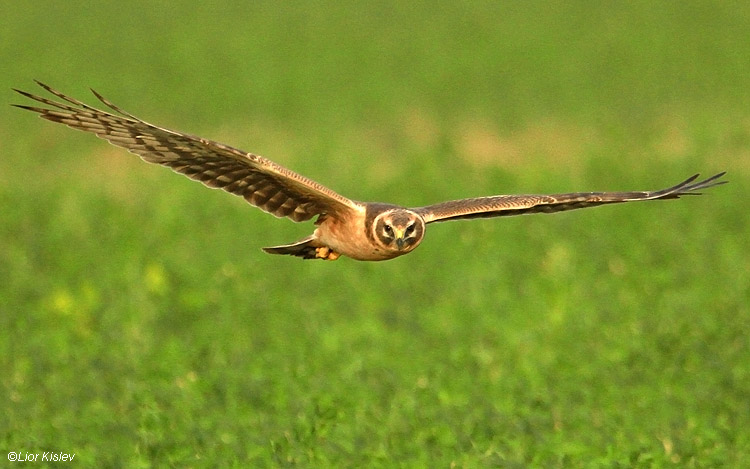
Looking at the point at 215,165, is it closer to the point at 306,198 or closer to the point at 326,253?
the point at 306,198

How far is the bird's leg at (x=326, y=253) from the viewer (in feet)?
26.4

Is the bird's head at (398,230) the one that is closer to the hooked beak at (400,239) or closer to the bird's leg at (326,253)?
the hooked beak at (400,239)

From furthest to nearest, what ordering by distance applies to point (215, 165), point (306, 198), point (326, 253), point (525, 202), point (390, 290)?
point (390, 290) < point (326, 253) < point (525, 202) < point (306, 198) < point (215, 165)

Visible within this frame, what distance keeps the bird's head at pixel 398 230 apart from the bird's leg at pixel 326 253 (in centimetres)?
80

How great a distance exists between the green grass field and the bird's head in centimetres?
132

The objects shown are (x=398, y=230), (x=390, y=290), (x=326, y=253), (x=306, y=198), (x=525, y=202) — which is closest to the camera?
(x=398, y=230)

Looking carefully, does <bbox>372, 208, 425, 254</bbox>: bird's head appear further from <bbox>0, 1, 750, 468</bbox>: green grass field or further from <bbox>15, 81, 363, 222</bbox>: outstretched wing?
<bbox>0, 1, 750, 468</bbox>: green grass field

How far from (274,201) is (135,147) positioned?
906mm

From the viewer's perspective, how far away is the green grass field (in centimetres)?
814

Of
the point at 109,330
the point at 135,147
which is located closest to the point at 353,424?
the point at 135,147

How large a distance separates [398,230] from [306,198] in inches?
29.4

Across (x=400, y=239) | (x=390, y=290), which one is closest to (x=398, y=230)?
(x=400, y=239)

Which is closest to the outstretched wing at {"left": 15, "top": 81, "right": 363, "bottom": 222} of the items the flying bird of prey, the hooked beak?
the flying bird of prey

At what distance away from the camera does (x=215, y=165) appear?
24.5ft
